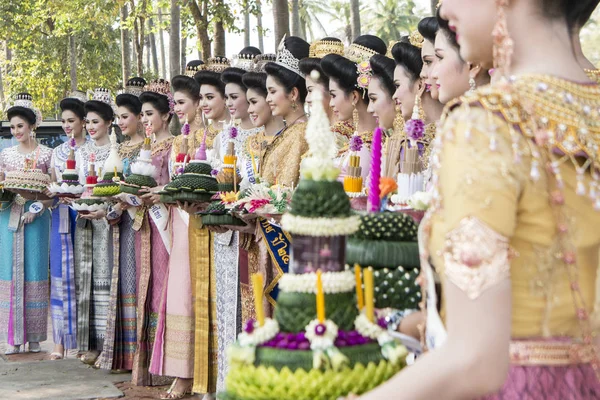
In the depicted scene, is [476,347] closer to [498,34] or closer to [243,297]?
[498,34]

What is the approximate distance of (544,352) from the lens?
1633mm

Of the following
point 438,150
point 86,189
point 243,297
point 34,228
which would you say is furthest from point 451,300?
point 34,228

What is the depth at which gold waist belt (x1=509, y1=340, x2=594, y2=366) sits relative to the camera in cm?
163

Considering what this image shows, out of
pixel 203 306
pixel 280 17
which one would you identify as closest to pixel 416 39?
pixel 203 306

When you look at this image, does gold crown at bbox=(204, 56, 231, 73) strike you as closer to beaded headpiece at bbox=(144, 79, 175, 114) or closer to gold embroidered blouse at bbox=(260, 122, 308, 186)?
beaded headpiece at bbox=(144, 79, 175, 114)

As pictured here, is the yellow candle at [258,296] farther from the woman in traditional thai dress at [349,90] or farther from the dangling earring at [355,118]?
the dangling earring at [355,118]

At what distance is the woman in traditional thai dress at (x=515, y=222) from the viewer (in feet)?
4.70

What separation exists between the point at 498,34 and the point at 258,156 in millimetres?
4293

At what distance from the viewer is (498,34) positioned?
1655 millimetres

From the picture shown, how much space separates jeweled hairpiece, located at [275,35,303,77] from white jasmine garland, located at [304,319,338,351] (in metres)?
4.35

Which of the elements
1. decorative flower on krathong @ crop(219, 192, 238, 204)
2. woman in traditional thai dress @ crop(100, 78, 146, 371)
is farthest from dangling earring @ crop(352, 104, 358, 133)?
woman in traditional thai dress @ crop(100, 78, 146, 371)

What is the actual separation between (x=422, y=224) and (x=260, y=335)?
0.36 meters

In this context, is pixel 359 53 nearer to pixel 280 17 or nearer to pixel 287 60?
pixel 287 60

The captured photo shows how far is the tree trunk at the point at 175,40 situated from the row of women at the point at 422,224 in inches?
230
